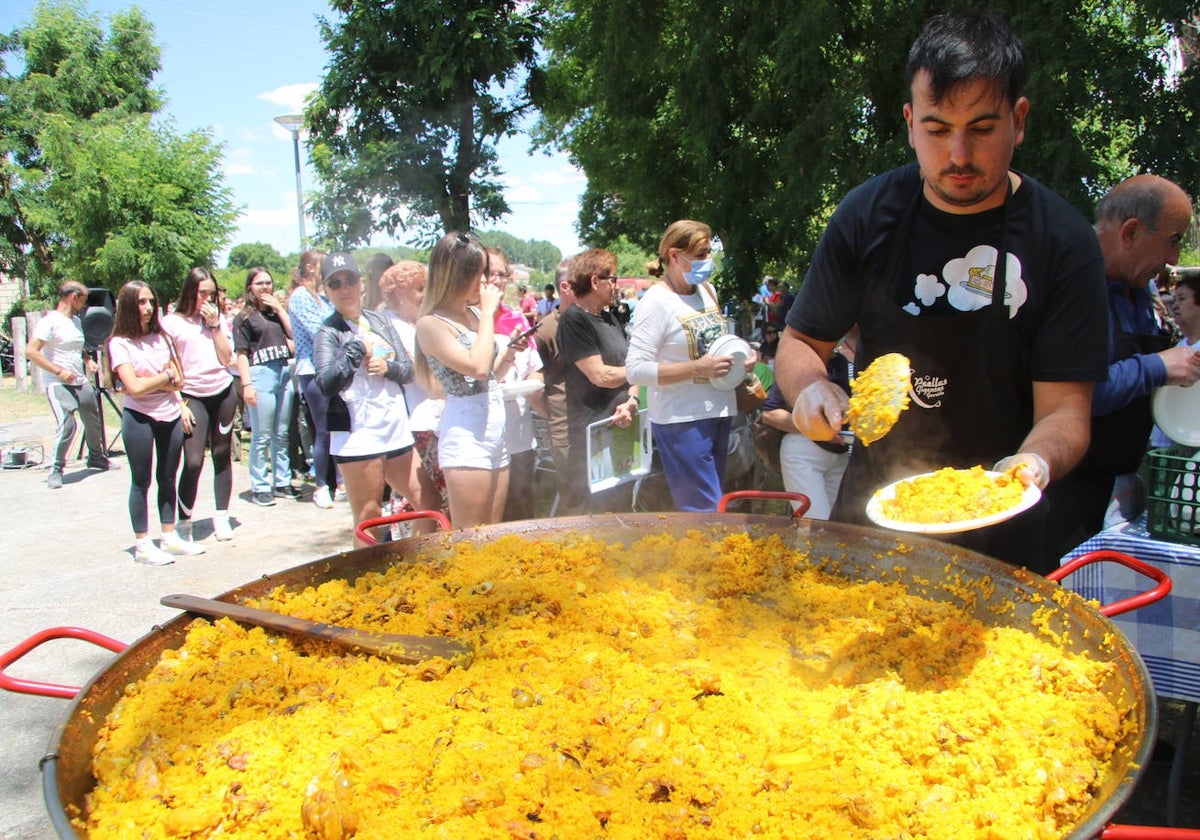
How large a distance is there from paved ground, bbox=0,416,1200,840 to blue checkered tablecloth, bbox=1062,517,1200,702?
0.80 metres

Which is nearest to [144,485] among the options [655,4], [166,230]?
[655,4]

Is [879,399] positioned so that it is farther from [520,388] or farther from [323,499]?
[323,499]

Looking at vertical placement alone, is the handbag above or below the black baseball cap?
below

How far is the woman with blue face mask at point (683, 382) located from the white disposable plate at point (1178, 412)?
1768mm

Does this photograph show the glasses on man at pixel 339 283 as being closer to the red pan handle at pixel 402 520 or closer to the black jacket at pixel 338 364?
the black jacket at pixel 338 364

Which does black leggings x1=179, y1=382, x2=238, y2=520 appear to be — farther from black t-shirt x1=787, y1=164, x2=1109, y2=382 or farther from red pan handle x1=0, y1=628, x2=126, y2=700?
black t-shirt x1=787, y1=164, x2=1109, y2=382

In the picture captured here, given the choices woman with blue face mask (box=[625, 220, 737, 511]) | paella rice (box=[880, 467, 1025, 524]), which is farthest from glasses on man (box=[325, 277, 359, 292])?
paella rice (box=[880, 467, 1025, 524])

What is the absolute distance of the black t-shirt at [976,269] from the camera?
78.2 inches

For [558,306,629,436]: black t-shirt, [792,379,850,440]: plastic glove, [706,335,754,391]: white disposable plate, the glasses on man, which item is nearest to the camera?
[792,379,850,440]: plastic glove

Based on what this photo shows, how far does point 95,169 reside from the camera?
810 inches

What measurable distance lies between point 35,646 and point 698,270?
3317mm

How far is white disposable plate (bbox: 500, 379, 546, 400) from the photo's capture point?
4211 mm

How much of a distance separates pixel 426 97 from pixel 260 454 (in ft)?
45.8

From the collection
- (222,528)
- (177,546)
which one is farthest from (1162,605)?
(222,528)
